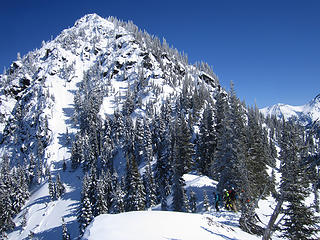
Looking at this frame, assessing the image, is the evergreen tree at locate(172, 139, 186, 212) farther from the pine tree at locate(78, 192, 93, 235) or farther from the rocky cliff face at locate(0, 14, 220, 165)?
the rocky cliff face at locate(0, 14, 220, 165)

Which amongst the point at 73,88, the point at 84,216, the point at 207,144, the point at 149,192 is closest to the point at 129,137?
the point at 149,192

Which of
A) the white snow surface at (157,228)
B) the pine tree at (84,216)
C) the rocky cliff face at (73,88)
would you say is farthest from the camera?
the rocky cliff face at (73,88)

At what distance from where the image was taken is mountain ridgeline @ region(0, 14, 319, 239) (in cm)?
2775

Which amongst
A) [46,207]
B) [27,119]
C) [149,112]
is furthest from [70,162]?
[27,119]

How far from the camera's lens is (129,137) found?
254 feet

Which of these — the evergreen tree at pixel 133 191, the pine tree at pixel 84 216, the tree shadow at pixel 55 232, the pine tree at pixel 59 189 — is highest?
the evergreen tree at pixel 133 191

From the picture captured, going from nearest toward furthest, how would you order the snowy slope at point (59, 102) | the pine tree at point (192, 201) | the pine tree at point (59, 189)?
the pine tree at point (192, 201) < the snowy slope at point (59, 102) < the pine tree at point (59, 189)

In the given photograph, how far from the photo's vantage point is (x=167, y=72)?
508 ft

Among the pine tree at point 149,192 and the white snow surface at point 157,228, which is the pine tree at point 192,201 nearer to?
the white snow surface at point 157,228

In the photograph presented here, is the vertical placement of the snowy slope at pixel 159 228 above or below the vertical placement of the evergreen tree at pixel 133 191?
above

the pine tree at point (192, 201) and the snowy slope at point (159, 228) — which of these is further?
the pine tree at point (192, 201)

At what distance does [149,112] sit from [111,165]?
34.8m

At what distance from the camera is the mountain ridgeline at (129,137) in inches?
1093

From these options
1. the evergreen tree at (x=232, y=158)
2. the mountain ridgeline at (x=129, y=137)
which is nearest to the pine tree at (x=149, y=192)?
the mountain ridgeline at (x=129, y=137)
